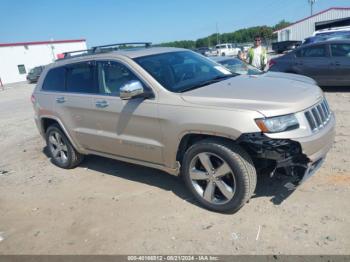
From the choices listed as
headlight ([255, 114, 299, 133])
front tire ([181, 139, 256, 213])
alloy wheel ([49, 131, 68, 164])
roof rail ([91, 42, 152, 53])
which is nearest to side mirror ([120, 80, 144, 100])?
front tire ([181, 139, 256, 213])

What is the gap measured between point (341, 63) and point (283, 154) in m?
7.43

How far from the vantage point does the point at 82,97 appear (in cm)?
502

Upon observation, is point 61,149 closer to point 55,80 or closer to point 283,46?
point 55,80

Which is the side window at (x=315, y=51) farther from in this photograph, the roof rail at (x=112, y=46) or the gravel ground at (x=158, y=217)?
the roof rail at (x=112, y=46)

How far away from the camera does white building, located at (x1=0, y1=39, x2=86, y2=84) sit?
42.7 metres

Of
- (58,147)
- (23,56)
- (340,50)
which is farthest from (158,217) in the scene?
(23,56)

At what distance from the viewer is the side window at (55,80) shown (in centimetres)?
552

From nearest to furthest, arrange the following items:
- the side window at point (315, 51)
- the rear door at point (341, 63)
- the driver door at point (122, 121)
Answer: the driver door at point (122, 121) → the rear door at point (341, 63) → the side window at point (315, 51)

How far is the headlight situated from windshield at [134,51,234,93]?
1118 mm

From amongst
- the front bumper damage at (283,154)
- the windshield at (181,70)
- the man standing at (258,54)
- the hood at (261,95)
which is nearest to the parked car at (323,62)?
the man standing at (258,54)

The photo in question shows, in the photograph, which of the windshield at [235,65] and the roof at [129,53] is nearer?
the roof at [129,53]

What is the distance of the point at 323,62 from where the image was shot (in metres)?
10.0

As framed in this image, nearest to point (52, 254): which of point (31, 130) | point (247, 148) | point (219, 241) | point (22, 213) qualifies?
point (22, 213)

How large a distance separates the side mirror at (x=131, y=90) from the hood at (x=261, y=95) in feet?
1.73
